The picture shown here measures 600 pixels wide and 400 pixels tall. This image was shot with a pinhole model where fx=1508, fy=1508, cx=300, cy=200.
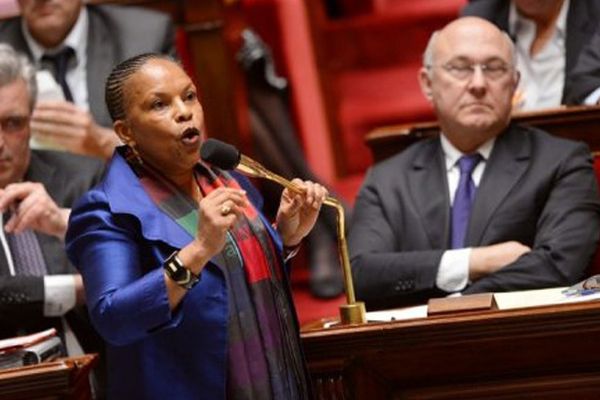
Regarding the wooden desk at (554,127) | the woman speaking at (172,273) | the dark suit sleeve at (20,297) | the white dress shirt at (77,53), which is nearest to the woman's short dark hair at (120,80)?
the woman speaking at (172,273)

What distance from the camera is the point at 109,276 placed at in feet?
4.53

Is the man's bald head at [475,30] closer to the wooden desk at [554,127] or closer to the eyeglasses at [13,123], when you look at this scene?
the wooden desk at [554,127]

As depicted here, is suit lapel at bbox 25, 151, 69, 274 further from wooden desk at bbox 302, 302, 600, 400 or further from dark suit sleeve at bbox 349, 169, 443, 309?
wooden desk at bbox 302, 302, 600, 400

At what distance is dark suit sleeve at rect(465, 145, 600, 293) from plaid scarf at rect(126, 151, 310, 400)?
Result: 46 cm

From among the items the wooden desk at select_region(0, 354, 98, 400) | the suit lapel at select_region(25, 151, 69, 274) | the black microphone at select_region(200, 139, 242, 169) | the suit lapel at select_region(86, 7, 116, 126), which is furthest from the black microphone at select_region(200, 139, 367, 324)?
the suit lapel at select_region(86, 7, 116, 126)

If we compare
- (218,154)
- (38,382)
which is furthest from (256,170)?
(38,382)

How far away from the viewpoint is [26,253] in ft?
6.36

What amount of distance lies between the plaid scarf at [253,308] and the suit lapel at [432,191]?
1.76ft

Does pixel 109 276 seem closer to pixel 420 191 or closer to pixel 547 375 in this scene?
pixel 547 375

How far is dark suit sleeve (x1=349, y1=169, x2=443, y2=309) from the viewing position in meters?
1.91

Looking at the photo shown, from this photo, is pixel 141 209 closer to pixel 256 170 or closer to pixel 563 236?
pixel 256 170

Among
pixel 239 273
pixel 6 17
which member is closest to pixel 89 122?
pixel 6 17

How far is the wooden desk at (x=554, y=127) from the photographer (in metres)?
2.05

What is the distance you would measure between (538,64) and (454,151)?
395 mm
